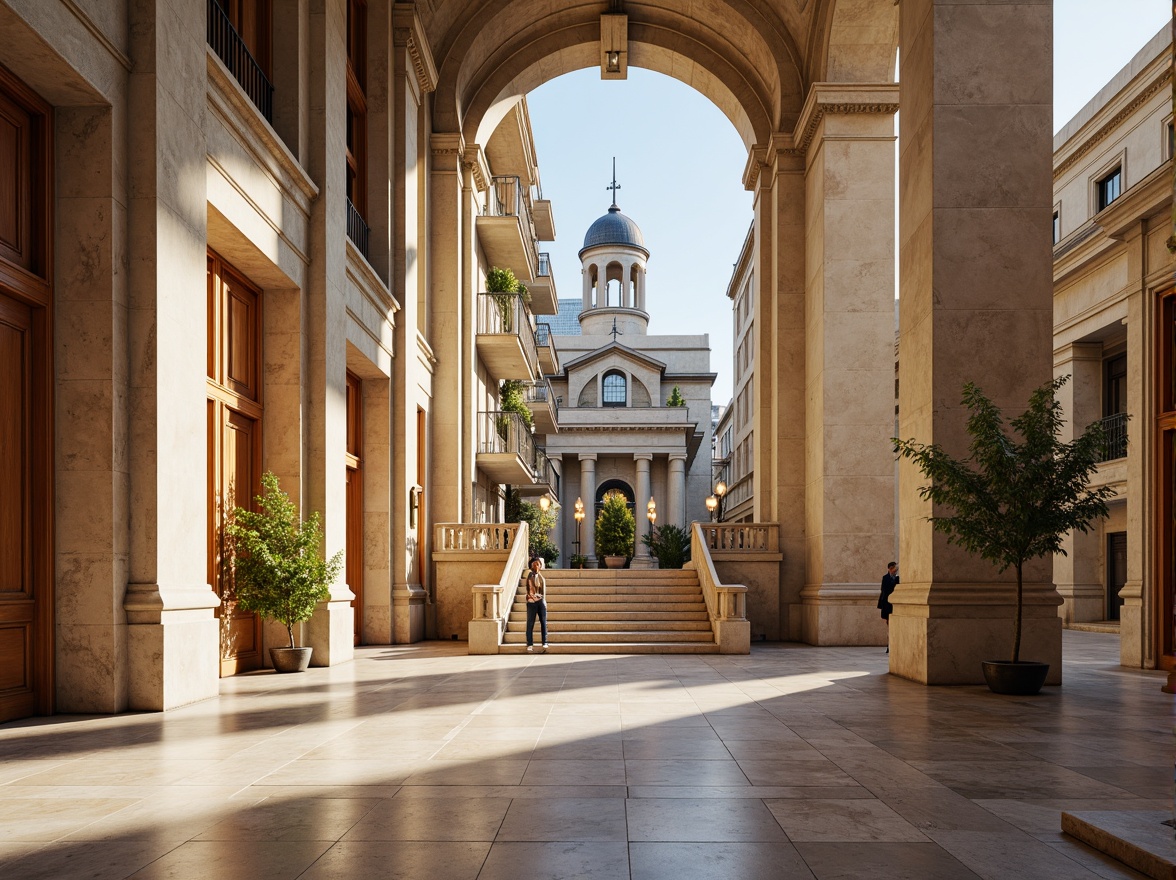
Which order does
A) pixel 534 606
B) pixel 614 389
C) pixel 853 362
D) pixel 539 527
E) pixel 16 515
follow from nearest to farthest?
1. pixel 16 515
2. pixel 534 606
3. pixel 853 362
4. pixel 539 527
5. pixel 614 389

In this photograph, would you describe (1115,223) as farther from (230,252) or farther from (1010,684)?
(230,252)

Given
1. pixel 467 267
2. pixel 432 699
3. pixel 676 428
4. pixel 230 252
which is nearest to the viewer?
pixel 432 699

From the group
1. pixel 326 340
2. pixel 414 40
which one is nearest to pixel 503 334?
pixel 414 40

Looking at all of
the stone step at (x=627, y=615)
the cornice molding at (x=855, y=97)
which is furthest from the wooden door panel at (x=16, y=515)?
the cornice molding at (x=855, y=97)

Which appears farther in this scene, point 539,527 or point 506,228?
point 539,527

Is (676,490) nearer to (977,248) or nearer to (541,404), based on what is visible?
(541,404)

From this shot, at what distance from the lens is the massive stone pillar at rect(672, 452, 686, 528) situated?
5731cm

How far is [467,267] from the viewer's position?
2462cm

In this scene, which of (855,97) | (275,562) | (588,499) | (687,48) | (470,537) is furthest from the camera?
(588,499)

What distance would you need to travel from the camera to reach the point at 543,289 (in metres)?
37.0

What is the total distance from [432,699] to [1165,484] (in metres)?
11.2

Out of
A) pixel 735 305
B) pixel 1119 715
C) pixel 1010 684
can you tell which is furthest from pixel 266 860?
pixel 735 305

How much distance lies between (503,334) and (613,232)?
4809cm

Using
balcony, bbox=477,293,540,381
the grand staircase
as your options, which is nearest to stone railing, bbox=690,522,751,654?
the grand staircase
